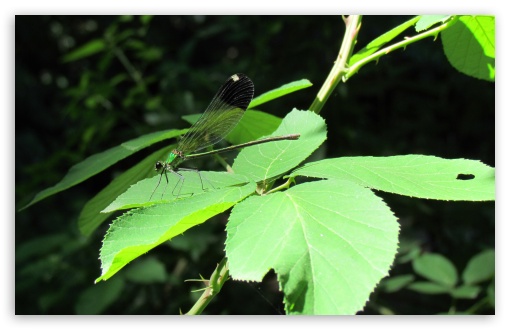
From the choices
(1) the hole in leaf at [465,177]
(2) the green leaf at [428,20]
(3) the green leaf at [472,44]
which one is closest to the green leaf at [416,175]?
(1) the hole in leaf at [465,177]

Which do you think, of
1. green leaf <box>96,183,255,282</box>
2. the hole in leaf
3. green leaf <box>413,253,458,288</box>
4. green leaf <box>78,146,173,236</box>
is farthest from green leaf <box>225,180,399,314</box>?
green leaf <box>413,253,458,288</box>

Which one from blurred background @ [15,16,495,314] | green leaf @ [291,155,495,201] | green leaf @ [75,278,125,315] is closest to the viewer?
green leaf @ [291,155,495,201]

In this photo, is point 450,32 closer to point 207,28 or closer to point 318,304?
point 318,304

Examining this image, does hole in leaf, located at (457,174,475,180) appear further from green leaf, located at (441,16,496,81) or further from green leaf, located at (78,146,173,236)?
green leaf, located at (78,146,173,236)

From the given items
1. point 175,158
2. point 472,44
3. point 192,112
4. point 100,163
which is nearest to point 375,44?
point 472,44

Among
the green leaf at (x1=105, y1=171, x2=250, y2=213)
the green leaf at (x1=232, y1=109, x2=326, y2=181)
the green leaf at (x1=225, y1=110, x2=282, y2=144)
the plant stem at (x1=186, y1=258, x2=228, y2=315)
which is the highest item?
the green leaf at (x1=225, y1=110, x2=282, y2=144)

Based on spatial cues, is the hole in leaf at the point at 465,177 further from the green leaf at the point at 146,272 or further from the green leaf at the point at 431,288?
the green leaf at the point at 146,272
